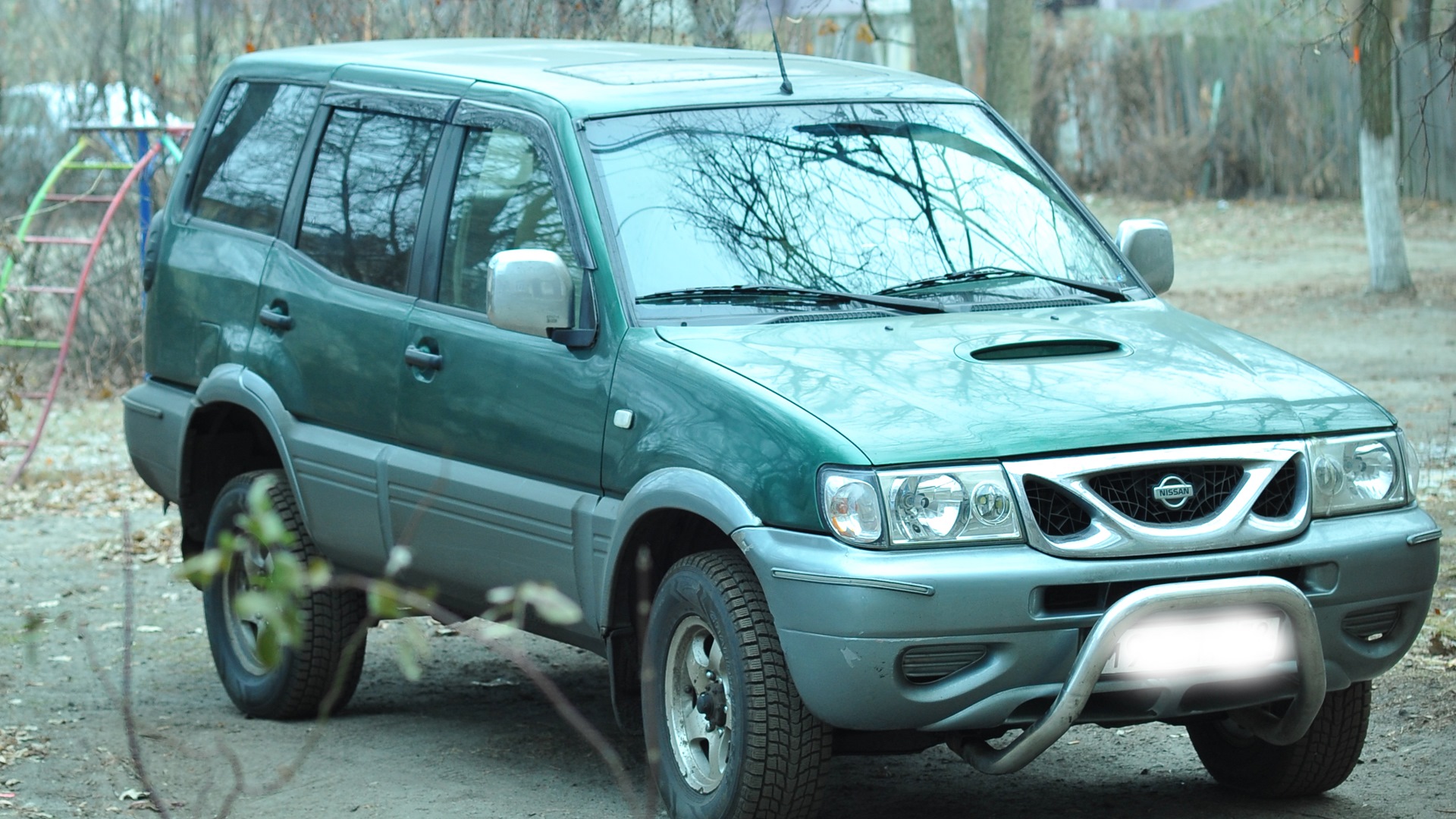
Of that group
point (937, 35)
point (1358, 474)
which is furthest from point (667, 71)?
point (937, 35)

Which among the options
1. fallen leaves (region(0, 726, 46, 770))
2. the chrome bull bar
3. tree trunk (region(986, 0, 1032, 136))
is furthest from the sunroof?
tree trunk (region(986, 0, 1032, 136))

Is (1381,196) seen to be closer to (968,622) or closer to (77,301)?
(77,301)

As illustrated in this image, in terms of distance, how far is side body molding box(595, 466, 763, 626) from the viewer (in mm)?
4324

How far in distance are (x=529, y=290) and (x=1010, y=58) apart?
304 inches

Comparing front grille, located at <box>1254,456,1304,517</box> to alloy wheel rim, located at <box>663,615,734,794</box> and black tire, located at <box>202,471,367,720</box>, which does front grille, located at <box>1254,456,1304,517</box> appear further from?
black tire, located at <box>202,471,367,720</box>

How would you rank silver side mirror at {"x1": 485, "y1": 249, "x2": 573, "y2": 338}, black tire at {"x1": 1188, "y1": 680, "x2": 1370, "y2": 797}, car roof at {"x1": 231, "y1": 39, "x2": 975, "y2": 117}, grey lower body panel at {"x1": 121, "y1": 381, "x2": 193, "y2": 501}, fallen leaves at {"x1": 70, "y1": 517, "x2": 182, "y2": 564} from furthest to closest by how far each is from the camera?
1. fallen leaves at {"x1": 70, "y1": 517, "x2": 182, "y2": 564}
2. grey lower body panel at {"x1": 121, "y1": 381, "x2": 193, "y2": 501}
3. car roof at {"x1": 231, "y1": 39, "x2": 975, "y2": 117}
4. black tire at {"x1": 1188, "y1": 680, "x2": 1370, "y2": 797}
5. silver side mirror at {"x1": 485, "y1": 249, "x2": 573, "y2": 338}

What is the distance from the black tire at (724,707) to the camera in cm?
430

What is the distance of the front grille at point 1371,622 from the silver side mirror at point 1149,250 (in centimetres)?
141

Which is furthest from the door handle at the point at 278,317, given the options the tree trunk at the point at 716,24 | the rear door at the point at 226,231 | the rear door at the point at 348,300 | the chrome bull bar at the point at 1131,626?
the tree trunk at the point at 716,24

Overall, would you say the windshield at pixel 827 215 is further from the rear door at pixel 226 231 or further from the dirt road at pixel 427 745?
the rear door at pixel 226 231

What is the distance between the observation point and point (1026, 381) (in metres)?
4.45

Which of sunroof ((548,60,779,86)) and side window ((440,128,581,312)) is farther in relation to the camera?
sunroof ((548,60,779,86))

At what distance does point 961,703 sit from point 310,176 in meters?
3.08

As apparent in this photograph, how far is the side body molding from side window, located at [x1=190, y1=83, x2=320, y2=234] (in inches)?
84.2
